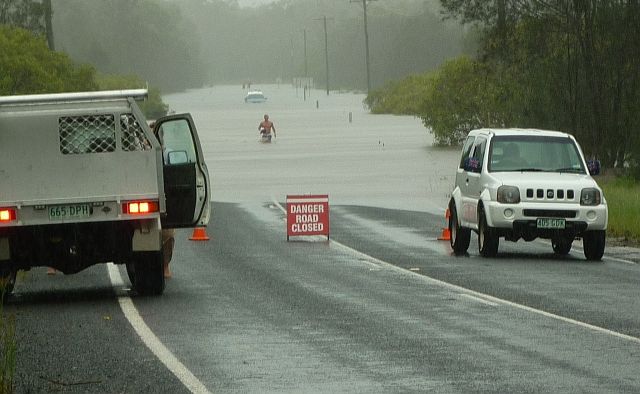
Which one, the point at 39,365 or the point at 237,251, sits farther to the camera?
the point at 237,251

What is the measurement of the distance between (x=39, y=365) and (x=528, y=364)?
3.76m

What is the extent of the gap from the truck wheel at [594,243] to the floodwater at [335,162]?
15403 millimetres

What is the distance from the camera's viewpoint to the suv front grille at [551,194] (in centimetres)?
2520

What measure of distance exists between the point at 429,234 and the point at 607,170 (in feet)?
50.5

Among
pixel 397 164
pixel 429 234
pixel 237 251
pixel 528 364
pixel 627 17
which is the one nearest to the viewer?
pixel 528 364

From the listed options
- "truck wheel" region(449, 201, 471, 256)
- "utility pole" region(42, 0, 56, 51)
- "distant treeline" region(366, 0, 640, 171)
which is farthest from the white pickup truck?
"utility pole" region(42, 0, 56, 51)

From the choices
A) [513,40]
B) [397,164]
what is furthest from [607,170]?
[397,164]

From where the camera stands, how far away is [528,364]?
13078 millimetres

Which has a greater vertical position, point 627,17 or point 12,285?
point 627,17

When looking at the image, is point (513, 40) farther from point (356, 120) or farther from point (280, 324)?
point (356, 120)

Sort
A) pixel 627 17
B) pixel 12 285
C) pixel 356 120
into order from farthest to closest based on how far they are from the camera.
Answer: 1. pixel 356 120
2. pixel 627 17
3. pixel 12 285

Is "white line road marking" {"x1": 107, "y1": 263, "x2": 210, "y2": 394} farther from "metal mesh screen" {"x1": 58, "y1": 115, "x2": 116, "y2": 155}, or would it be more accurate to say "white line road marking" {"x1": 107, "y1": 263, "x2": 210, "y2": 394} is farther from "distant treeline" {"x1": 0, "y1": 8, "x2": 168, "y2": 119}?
"distant treeline" {"x1": 0, "y1": 8, "x2": 168, "y2": 119}

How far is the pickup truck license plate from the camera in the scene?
18.6 metres

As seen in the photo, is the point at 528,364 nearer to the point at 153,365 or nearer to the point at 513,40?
the point at 153,365
